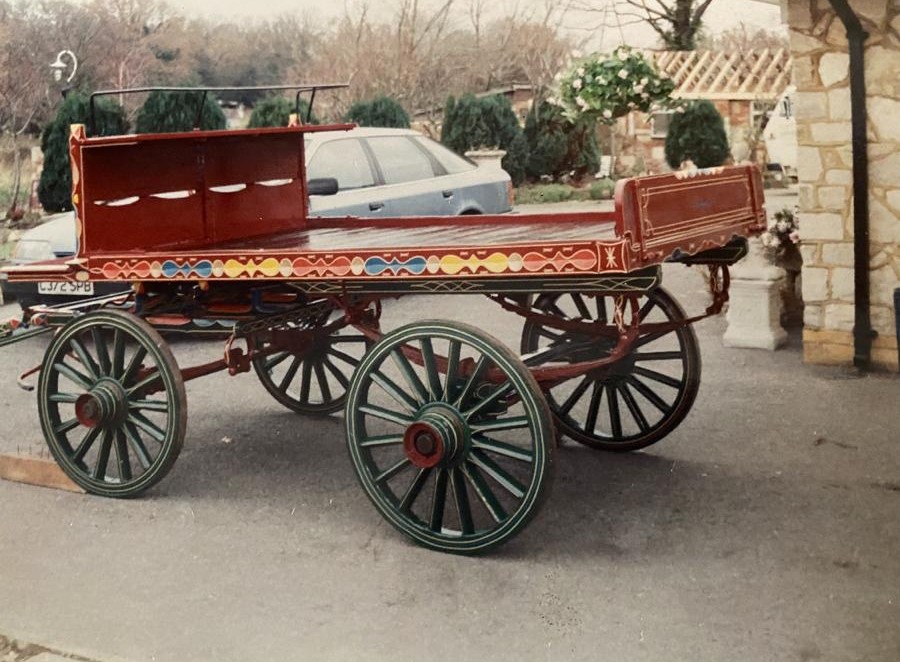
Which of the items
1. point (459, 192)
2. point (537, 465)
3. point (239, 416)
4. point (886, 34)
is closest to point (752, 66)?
point (459, 192)

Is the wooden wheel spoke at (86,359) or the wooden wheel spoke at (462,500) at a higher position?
the wooden wheel spoke at (86,359)

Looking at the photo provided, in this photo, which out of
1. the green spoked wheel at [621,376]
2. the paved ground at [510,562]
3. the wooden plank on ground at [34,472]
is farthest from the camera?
the wooden plank on ground at [34,472]

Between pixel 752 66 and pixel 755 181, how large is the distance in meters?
18.3

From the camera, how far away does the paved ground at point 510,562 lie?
3.60 meters

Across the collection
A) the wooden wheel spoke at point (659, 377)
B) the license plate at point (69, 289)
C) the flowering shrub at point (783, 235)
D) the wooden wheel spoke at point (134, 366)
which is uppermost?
the flowering shrub at point (783, 235)

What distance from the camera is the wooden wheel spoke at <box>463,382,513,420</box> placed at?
414 centimetres

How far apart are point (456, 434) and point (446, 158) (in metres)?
6.30

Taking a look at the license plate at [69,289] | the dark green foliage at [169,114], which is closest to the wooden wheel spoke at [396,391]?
the license plate at [69,289]

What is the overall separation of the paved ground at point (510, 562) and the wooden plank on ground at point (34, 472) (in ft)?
0.24

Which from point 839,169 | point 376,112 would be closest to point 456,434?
point 839,169

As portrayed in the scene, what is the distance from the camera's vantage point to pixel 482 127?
20.1m

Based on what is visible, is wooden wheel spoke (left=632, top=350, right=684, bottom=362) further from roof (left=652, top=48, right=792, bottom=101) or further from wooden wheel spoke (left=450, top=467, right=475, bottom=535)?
roof (left=652, top=48, right=792, bottom=101)

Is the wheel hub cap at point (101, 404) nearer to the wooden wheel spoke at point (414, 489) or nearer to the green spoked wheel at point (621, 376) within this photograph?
the wooden wheel spoke at point (414, 489)

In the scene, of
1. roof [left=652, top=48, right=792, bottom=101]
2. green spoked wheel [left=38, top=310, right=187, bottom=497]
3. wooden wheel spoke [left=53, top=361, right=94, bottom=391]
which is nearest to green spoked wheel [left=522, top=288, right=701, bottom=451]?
green spoked wheel [left=38, top=310, right=187, bottom=497]
